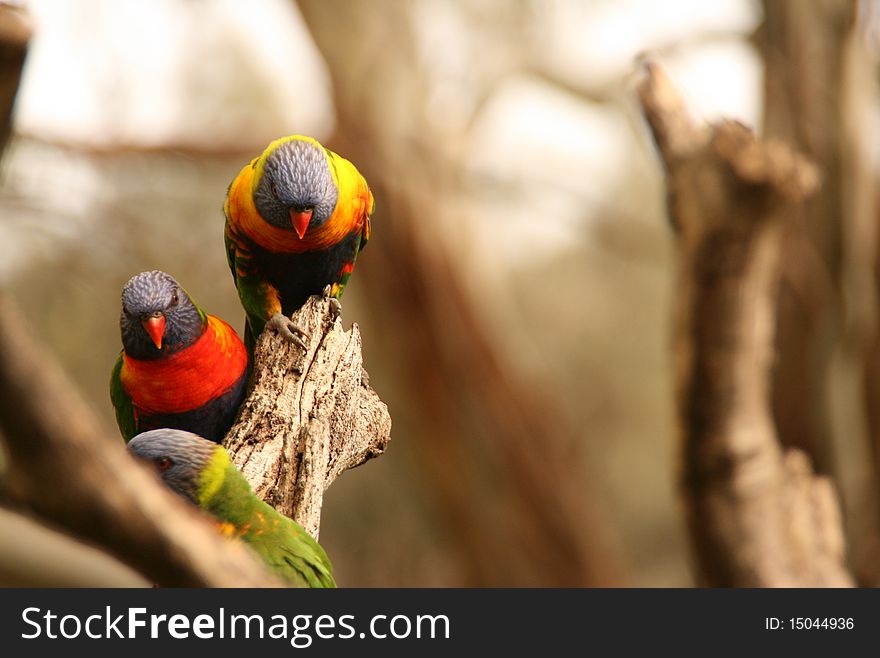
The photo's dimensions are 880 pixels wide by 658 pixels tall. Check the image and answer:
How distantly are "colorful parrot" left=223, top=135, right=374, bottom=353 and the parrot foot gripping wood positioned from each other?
32mm

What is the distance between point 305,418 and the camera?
1072 mm

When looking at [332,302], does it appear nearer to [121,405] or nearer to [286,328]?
[286,328]

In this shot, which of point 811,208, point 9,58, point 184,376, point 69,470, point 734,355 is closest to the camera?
point 69,470

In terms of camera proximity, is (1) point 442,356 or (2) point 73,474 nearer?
(2) point 73,474

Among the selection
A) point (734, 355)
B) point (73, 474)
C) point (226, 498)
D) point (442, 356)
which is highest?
point (442, 356)

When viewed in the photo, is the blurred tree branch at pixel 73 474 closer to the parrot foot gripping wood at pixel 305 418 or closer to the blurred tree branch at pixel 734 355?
the parrot foot gripping wood at pixel 305 418

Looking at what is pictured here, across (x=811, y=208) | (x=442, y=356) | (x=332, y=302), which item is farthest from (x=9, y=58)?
(x=811, y=208)

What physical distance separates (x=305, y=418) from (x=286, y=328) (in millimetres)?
124

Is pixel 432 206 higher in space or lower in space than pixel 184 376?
higher

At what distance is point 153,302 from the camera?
87 cm

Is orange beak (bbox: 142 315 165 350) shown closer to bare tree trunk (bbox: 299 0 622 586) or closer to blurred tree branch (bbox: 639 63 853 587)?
blurred tree branch (bbox: 639 63 853 587)

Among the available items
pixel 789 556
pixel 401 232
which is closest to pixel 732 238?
pixel 789 556
